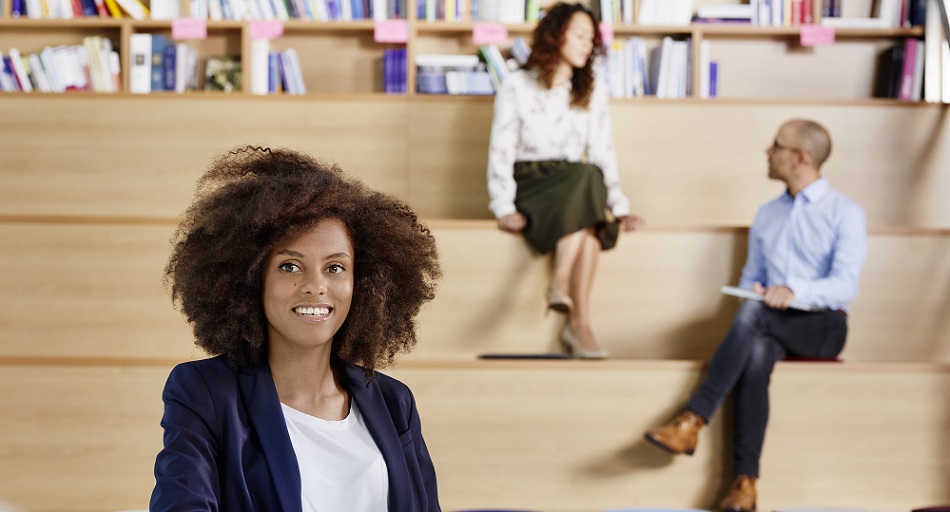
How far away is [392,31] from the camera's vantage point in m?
4.66

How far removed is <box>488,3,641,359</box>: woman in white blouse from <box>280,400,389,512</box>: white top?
223 centimetres

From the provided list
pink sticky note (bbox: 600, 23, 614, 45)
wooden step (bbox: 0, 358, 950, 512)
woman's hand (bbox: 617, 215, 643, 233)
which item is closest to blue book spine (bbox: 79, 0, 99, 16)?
wooden step (bbox: 0, 358, 950, 512)

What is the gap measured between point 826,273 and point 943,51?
168 centimetres

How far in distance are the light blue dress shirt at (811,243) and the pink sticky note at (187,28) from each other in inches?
95.3

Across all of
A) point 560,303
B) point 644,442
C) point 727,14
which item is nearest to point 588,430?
point 644,442

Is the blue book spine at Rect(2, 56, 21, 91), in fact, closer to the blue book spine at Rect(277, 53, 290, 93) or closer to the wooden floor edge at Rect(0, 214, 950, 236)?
the blue book spine at Rect(277, 53, 290, 93)

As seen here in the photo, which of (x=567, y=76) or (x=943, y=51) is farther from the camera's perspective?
(x=943, y=51)

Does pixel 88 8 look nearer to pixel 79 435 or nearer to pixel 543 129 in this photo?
pixel 543 129

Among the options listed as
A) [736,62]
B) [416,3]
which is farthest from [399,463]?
[736,62]

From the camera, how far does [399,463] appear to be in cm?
140

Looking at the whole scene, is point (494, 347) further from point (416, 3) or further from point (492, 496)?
point (416, 3)

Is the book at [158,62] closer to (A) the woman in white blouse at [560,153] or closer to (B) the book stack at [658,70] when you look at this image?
(A) the woman in white blouse at [560,153]

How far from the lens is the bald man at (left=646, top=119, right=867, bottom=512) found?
3.20 meters

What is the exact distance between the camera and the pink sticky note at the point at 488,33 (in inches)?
181
